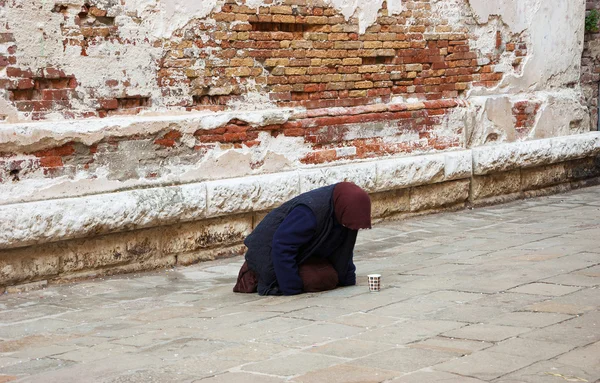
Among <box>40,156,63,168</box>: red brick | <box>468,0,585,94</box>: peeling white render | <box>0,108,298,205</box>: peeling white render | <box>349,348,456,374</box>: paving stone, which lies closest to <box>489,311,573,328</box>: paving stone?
<box>349,348,456,374</box>: paving stone

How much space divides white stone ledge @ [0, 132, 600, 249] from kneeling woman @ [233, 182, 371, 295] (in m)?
1.10

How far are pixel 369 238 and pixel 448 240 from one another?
0.70 metres

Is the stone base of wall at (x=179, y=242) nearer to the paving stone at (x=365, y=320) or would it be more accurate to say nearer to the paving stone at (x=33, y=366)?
the paving stone at (x=33, y=366)

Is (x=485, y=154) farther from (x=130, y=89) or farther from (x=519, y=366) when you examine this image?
(x=519, y=366)

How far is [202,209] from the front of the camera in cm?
697

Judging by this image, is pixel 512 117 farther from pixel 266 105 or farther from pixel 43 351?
pixel 43 351

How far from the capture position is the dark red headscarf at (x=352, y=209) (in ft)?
18.1

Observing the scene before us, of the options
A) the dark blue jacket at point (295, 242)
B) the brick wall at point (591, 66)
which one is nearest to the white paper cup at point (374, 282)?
the dark blue jacket at point (295, 242)

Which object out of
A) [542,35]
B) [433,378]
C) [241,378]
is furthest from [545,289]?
[542,35]

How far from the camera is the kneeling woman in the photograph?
18.3 feet

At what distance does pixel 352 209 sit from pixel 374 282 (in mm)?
516

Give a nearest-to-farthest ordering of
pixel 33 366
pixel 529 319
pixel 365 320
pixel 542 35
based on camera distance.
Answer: pixel 33 366 → pixel 529 319 → pixel 365 320 → pixel 542 35

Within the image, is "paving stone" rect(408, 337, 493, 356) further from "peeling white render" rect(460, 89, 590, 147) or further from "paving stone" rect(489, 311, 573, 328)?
"peeling white render" rect(460, 89, 590, 147)

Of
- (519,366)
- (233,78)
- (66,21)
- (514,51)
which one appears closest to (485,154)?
(514,51)
